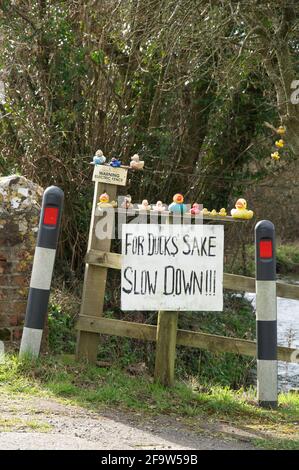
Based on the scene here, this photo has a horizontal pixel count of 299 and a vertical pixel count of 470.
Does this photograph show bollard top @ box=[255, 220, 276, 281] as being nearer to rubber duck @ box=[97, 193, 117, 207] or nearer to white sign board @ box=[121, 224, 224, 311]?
white sign board @ box=[121, 224, 224, 311]

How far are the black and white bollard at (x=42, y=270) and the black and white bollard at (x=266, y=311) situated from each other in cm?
167

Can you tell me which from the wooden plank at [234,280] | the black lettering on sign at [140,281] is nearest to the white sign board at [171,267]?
the black lettering on sign at [140,281]

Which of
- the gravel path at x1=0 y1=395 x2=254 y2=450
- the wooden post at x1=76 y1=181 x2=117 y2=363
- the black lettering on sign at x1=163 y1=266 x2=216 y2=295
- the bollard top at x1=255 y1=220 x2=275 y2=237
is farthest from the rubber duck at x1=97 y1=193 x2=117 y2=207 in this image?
the gravel path at x1=0 y1=395 x2=254 y2=450

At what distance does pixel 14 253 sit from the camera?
308 inches

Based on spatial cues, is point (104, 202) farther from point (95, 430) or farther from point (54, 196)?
point (95, 430)

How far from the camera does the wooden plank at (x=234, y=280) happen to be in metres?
7.28

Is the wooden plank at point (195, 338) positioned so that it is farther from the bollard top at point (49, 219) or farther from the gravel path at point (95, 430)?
the gravel path at point (95, 430)

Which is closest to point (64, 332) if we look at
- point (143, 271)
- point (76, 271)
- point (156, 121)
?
point (76, 271)

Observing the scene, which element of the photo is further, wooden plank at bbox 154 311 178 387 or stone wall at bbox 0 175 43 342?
stone wall at bbox 0 175 43 342

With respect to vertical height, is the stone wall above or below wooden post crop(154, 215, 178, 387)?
above

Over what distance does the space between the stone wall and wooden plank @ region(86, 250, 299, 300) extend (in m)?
0.66

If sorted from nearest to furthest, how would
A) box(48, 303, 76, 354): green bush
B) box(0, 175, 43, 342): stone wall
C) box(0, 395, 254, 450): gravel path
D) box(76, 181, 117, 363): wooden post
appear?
box(0, 395, 254, 450): gravel path
box(76, 181, 117, 363): wooden post
box(0, 175, 43, 342): stone wall
box(48, 303, 76, 354): green bush

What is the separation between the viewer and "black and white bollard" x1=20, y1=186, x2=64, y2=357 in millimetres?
7219
